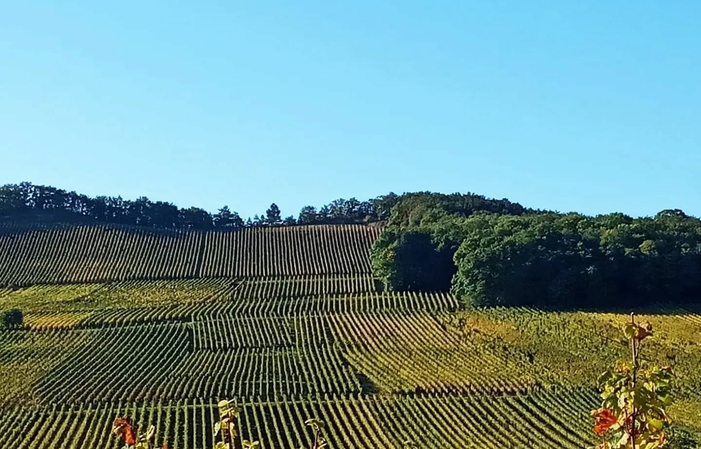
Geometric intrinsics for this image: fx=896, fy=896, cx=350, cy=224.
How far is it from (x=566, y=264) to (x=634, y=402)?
70.7 meters

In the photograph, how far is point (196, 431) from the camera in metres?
43.8

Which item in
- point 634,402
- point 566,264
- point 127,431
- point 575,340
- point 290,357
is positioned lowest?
point 290,357

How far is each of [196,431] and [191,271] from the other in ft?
190

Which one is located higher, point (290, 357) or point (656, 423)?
point (656, 423)

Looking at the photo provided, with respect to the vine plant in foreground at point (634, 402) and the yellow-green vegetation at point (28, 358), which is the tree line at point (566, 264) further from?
the vine plant in foreground at point (634, 402)

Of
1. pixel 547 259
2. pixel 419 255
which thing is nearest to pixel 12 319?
pixel 419 255

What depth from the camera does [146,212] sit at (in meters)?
139

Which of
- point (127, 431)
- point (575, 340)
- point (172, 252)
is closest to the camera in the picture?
point (127, 431)

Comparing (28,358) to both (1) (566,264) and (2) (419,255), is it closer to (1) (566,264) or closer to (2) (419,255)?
(2) (419,255)

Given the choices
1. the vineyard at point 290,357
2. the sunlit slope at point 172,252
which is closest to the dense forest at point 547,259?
the vineyard at point 290,357

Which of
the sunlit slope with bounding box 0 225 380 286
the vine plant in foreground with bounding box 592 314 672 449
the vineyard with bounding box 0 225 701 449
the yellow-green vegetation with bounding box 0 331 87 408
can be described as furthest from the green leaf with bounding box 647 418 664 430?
the sunlit slope with bounding box 0 225 380 286

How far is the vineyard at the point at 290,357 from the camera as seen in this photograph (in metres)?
44.3

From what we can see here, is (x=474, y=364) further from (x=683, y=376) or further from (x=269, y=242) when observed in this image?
(x=269, y=242)

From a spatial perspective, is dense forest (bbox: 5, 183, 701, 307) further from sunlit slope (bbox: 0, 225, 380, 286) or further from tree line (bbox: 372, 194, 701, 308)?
sunlit slope (bbox: 0, 225, 380, 286)
